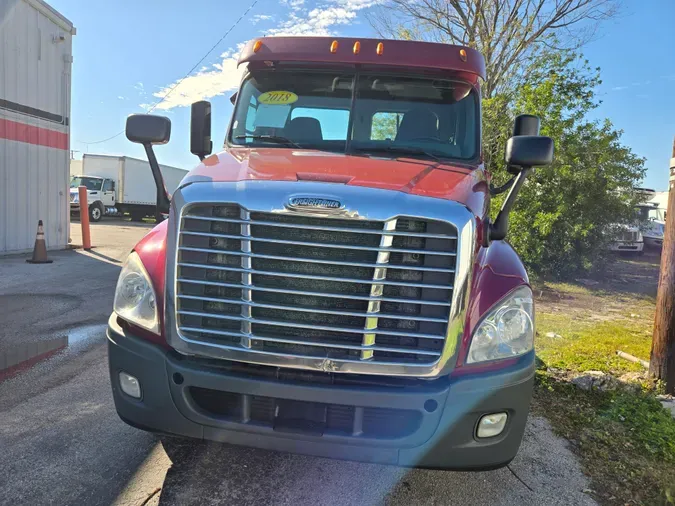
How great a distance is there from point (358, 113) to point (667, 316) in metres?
3.10

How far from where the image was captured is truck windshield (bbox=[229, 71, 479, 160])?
3.40 metres

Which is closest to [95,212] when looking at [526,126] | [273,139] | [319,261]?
[273,139]

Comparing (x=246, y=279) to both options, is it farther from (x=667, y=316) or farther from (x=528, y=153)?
(x=667, y=316)

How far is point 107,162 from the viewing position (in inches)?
989

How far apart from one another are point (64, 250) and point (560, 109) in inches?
Result: 437

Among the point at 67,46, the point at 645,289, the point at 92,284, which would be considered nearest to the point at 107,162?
the point at 67,46

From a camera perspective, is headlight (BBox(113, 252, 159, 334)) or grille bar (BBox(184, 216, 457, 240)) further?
headlight (BBox(113, 252, 159, 334))

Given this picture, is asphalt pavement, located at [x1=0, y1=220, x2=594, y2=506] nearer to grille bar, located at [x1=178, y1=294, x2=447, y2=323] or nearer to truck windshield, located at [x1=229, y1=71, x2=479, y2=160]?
grille bar, located at [x1=178, y1=294, x2=447, y2=323]

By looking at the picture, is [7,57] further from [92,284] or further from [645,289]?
[645,289]

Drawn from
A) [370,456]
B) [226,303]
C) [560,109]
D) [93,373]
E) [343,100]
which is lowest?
[93,373]

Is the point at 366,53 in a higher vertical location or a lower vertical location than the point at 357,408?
higher

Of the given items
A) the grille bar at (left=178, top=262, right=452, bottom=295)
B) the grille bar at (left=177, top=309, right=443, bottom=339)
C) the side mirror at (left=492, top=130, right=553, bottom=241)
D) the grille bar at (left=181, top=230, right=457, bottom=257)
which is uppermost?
the side mirror at (left=492, top=130, right=553, bottom=241)

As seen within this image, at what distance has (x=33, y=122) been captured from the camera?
10.2 metres

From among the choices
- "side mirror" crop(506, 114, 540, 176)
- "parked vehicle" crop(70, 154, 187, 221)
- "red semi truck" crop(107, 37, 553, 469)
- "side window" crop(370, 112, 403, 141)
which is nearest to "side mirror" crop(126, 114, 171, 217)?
"red semi truck" crop(107, 37, 553, 469)
